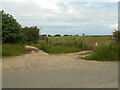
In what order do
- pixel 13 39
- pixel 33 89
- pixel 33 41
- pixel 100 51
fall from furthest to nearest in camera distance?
pixel 33 41 → pixel 13 39 → pixel 100 51 → pixel 33 89

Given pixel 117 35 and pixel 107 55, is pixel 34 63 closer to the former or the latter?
pixel 107 55

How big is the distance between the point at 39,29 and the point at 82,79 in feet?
64.5

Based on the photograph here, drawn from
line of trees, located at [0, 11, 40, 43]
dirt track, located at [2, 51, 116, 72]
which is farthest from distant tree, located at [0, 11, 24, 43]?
dirt track, located at [2, 51, 116, 72]

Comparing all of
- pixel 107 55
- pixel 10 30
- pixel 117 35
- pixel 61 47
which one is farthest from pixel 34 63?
pixel 117 35

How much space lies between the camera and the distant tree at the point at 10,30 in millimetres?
17016

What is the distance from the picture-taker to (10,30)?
57.1 feet

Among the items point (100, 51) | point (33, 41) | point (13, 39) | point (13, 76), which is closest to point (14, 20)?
point (13, 39)

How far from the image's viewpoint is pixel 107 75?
7.54m

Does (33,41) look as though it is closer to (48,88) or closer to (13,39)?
(13,39)

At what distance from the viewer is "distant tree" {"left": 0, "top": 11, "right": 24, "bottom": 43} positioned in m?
17.0

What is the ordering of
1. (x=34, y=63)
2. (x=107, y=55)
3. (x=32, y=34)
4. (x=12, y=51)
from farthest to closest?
(x=32, y=34)
(x=12, y=51)
(x=107, y=55)
(x=34, y=63)

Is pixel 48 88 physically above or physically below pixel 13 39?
below

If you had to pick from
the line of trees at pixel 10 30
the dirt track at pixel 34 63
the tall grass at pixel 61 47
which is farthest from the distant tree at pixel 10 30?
the dirt track at pixel 34 63

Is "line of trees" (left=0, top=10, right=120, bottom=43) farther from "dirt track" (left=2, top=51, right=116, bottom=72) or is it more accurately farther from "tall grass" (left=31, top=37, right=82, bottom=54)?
"dirt track" (left=2, top=51, right=116, bottom=72)
